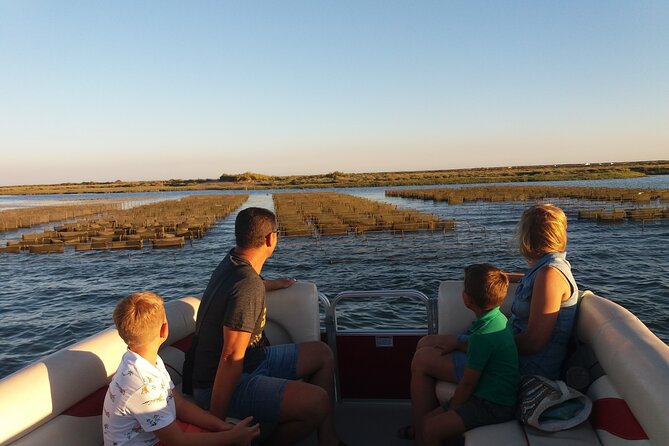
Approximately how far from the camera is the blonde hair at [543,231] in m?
3.12

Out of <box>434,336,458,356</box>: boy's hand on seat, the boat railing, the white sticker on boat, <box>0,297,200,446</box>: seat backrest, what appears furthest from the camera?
the white sticker on boat

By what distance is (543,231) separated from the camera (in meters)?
3.13

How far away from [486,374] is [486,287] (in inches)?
20.9

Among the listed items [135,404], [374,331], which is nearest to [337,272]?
[374,331]

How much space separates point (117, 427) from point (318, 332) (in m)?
2.07

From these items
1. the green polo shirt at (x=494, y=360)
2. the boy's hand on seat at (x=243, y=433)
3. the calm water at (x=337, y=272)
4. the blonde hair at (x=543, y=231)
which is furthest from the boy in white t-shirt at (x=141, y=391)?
the calm water at (x=337, y=272)

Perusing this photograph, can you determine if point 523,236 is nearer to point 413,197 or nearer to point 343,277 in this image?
point 343,277

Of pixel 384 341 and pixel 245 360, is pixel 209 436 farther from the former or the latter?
pixel 384 341

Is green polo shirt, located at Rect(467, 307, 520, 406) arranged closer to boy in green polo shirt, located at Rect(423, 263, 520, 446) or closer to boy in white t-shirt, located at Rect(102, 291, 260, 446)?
boy in green polo shirt, located at Rect(423, 263, 520, 446)

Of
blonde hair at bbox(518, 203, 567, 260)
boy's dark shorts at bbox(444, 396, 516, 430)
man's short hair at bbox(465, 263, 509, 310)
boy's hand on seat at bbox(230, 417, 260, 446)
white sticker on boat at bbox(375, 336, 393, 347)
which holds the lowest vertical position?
white sticker on boat at bbox(375, 336, 393, 347)

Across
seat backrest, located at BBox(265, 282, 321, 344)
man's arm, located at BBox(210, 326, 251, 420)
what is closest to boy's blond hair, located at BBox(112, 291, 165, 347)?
man's arm, located at BBox(210, 326, 251, 420)

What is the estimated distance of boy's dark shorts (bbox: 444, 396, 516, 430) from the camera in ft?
9.29

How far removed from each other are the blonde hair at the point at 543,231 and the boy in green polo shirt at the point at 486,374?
1.36 feet

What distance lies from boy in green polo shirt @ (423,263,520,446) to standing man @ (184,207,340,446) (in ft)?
2.68
